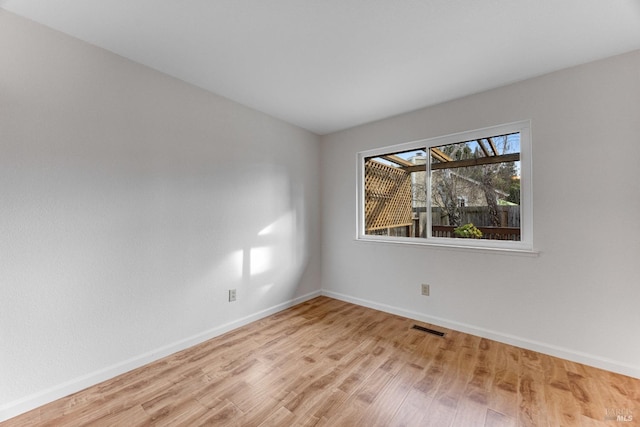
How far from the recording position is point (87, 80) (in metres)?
1.70

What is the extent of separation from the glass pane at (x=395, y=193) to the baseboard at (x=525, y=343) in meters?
0.88

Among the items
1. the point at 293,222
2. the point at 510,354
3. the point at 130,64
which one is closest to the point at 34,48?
the point at 130,64

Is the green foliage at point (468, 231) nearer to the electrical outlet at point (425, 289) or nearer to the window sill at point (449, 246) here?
the window sill at point (449, 246)

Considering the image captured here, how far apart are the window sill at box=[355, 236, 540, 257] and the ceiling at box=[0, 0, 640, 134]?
4.76 ft

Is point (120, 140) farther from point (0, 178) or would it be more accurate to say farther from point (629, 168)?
point (629, 168)

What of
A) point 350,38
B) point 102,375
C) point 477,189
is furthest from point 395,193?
point 102,375

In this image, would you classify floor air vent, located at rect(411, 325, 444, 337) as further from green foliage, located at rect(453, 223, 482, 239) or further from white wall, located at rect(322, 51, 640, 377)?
green foliage, located at rect(453, 223, 482, 239)

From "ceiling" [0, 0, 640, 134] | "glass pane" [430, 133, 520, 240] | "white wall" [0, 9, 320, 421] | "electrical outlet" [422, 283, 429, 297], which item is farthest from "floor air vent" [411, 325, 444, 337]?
"ceiling" [0, 0, 640, 134]

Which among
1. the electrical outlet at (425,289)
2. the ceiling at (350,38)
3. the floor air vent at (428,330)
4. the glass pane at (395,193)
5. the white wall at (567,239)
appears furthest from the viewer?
the glass pane at (395,193)

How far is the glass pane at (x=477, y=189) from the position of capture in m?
2.31

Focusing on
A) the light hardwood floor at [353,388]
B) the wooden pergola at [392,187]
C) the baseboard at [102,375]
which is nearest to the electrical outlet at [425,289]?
the light hardwood floor at [353,388]

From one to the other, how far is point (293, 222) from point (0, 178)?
2324 millimetres

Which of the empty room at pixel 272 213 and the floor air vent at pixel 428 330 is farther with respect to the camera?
the floor air vent at pixel 428 330

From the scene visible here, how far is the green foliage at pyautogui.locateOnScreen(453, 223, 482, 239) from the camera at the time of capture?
250cm
